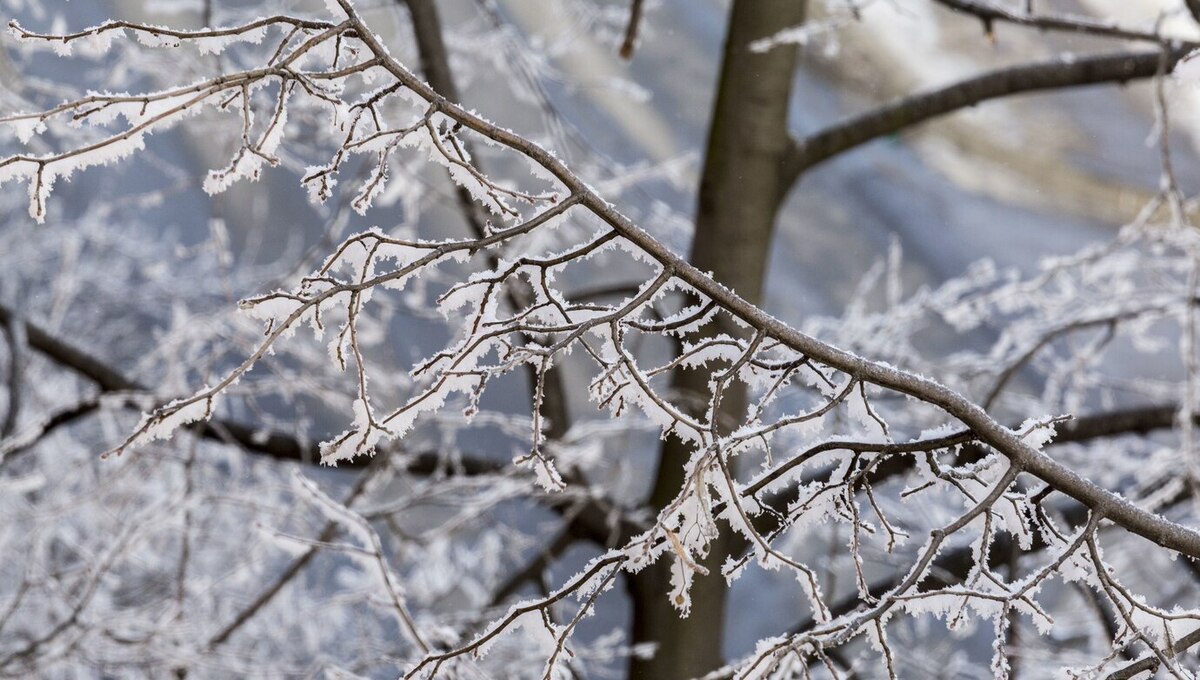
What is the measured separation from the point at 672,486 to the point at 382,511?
0.41 m

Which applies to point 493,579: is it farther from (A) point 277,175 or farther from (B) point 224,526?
(A) point 277,175

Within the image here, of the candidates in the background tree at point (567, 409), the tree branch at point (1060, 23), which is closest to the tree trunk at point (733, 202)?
the background tree at point (567, 409)

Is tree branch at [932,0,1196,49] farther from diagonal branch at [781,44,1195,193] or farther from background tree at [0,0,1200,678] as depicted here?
diagonal branch at [781,44,1195,193]

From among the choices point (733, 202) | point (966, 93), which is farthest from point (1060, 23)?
point (733, 202)

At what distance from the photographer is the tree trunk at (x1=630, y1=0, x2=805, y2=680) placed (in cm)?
Answer: 155

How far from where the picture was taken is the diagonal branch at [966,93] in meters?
1.53

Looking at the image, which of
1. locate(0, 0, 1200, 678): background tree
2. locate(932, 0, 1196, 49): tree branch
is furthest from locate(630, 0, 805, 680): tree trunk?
locate(932, 0, 1196, 49): tree branch

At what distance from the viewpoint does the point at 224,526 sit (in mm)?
3164

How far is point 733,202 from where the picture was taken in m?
1.58

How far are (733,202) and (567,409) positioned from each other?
49 centimetres

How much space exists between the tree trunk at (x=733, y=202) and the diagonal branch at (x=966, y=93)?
2.1 inches

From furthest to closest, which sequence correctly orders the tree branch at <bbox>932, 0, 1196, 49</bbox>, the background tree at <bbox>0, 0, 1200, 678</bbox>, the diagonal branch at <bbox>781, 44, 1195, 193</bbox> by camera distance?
the diagonal branch at <bbox>781, 44, 1195, 193</bbox> → the tree branch at <bbox>932, 0, 1196, 49</bbox> → the background tree at <bbox>0, 0, 1200, 678</bbox>

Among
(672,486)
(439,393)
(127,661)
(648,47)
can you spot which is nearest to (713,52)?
(648,47)

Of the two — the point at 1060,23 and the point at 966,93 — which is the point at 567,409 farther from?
the point at 1060,23
